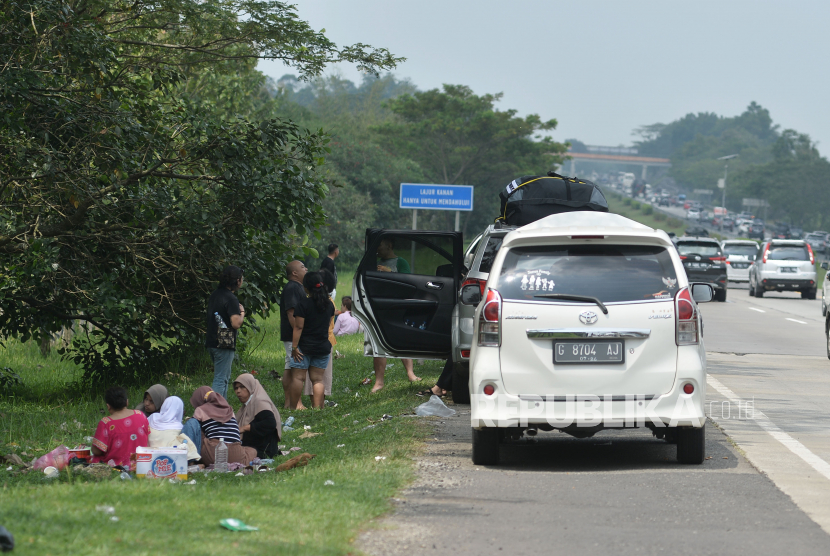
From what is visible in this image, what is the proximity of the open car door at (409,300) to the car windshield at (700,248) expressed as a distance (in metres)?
22.2

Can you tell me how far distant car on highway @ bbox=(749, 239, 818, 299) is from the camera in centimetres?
3306

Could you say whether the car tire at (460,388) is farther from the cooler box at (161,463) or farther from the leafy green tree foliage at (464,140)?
the leafy green tree foliage at (464,140)

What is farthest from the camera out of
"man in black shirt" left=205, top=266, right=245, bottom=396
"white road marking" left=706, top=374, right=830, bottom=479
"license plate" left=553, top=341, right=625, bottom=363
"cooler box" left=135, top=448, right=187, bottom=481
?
"man in black shirt" left=205, top=266, right=245, bottom=396

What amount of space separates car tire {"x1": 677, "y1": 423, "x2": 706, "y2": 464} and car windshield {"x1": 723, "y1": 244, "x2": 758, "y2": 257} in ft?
115

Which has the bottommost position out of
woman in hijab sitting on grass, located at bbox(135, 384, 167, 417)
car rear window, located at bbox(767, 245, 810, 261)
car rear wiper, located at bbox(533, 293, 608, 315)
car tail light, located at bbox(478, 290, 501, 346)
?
woman in hijab sitting on grass, located at bbox(135, 384, 167, 417)

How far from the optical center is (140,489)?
5953 mm

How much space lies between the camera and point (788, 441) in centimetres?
828

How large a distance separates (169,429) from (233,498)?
6.61 ft

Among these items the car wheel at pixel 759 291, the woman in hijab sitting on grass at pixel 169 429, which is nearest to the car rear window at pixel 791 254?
the car wheel at pixel 759 291

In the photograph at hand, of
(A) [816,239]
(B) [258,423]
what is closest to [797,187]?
(A) [816,239]

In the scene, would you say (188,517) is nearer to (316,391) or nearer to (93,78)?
(316,391)

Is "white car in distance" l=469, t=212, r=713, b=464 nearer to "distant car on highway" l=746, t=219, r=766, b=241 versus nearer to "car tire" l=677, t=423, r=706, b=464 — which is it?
"car tire" l=677, t=423, r=706, b=464

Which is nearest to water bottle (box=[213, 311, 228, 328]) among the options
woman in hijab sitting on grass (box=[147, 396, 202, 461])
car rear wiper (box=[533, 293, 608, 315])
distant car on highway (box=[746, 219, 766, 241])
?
woman in hijab sitting on grass (box=[147, 396, 202, 461])

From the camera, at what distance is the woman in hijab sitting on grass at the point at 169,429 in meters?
7.70
